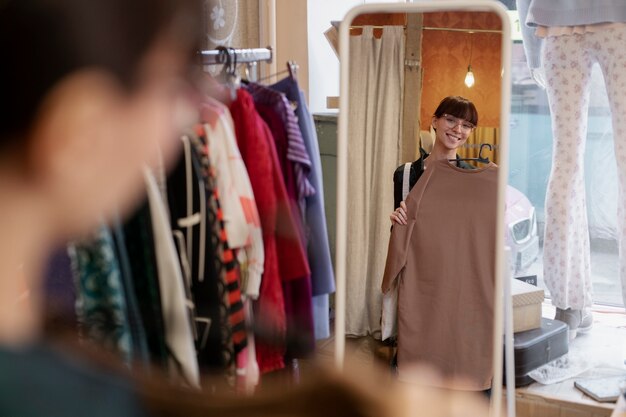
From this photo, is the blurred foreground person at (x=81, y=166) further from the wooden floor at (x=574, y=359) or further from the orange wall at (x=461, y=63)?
the orange wall at (x=461, y=63)

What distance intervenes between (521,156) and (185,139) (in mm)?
1685

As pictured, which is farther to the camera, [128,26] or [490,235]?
[490,235]

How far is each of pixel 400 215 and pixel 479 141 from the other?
0.60 feet

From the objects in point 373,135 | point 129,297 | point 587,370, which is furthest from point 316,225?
point 587,370

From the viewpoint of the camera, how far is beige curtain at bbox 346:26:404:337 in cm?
119

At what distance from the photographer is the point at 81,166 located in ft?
0.92

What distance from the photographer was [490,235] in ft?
3.92

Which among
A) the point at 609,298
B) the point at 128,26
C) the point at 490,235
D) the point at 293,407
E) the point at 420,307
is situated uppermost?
the point at 128,26

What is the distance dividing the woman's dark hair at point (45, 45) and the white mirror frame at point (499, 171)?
0.93 metres

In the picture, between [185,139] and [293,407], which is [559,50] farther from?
[293,407]

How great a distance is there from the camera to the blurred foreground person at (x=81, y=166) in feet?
0.82

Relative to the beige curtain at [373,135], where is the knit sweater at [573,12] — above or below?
above

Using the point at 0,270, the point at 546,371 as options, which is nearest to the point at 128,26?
the point at 0,270

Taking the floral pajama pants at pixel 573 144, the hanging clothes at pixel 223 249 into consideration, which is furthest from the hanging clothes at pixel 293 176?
the floral pajama pants at pixel 573 144
